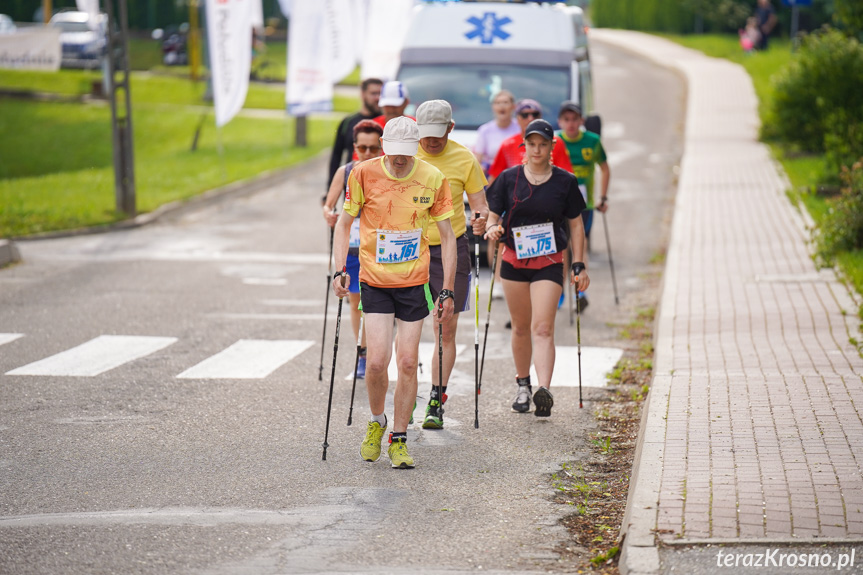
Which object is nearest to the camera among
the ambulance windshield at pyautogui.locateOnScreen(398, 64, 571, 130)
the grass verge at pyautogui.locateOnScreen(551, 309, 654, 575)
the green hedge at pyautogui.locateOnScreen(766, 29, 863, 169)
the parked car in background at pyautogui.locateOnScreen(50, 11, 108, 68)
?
the grass verge at pyautogui.locateOnScreen(551, 309, 654, 575)

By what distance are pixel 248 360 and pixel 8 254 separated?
6373 millimetres

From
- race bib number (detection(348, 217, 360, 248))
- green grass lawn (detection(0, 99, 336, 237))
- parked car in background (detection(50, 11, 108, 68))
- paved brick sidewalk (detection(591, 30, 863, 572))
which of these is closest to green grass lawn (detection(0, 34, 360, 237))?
green grass lawn (detection(0, 99, 336, 237))

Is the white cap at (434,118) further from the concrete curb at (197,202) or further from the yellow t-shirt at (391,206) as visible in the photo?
the concrete curb at (197,202)

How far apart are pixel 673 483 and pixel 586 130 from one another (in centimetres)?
666

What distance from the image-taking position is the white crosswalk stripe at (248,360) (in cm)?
948

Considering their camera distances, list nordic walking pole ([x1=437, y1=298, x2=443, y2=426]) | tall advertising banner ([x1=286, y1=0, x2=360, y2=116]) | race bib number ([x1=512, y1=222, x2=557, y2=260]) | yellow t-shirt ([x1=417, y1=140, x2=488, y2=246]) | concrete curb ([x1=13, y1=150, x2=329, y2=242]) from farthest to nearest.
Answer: tall advertising banner ([x1=286, y1=0, x2=360, y2=116]) → concrete curb ([x1=13, y1=150, x2=329, y2=242]) → race bib number ([x1=512, y1=222, x2=557, y2=260]) → yellow t-shirt ([x1=417, y1=140, x2=488, y2=246]) → nordic walking pole ([x1=437, y1=298, x2=443, y2=426])

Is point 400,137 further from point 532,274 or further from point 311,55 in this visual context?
point 311,55

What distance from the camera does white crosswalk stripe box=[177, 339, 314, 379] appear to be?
9.48 m

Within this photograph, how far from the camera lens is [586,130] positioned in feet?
39.9

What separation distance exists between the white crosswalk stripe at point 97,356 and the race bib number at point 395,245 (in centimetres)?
362

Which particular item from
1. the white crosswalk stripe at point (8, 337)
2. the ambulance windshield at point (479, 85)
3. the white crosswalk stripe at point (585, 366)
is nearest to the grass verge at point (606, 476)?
the white crosswalk stripe at point (585, 366)

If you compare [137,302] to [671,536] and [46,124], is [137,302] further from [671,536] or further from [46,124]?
[46,124]

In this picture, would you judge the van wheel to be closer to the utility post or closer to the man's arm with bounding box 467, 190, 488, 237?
the man's arm with bounding box 467, 190, 488, 237

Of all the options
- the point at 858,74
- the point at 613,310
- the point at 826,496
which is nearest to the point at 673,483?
the point at 826,496
